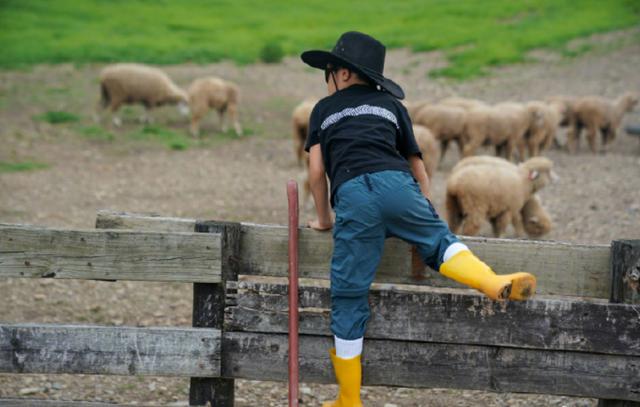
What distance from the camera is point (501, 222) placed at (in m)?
10.4

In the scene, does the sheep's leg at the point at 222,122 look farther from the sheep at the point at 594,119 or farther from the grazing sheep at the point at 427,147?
the sheep at the point at 594,119

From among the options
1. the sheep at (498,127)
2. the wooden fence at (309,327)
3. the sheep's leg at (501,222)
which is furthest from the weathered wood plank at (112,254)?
the sheep at (498,127)

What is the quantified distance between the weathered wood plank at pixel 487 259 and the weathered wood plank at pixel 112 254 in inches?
9.9

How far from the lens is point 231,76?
23.6 metres

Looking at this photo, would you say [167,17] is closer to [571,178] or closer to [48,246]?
[571,178]

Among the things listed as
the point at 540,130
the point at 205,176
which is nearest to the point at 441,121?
the point at 540,130

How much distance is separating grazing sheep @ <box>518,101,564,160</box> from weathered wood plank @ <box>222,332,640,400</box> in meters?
13.4

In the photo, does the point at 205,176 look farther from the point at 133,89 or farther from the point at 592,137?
the point at 592,137

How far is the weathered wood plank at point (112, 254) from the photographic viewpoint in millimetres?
4504

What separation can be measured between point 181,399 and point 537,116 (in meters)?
12.6

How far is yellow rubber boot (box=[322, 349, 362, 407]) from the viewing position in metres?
4.39

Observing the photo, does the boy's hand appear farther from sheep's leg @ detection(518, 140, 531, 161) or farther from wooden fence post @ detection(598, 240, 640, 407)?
sheep's leg @ detection(518, 140, 531, 161)

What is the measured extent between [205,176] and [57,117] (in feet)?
17.0

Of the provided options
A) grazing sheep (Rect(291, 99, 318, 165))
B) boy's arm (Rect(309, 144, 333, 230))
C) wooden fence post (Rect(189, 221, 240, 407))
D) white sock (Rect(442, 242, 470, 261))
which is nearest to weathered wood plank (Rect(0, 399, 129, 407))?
wooden fence post (Rect(189, 221, 240, 407))
